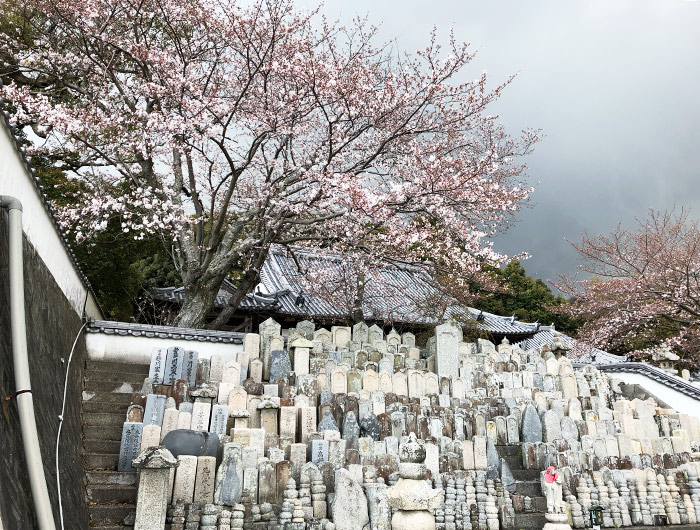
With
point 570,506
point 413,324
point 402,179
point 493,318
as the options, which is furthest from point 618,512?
point 493,318

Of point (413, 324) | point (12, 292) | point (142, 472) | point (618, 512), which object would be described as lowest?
point (618, 512)

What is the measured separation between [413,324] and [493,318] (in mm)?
4562

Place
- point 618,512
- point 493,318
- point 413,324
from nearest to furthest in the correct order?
point 618,512 < point 413,324 < point 493,318

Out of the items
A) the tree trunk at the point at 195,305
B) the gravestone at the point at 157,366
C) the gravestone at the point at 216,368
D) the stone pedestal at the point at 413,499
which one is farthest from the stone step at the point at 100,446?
the tree trunk at the point at 195,305

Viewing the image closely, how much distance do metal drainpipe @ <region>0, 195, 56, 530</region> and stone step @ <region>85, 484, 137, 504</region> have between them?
7.47 feet

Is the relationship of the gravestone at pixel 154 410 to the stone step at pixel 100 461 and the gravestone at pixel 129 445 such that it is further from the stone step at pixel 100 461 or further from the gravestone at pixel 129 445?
the stone step at pixel 100 461

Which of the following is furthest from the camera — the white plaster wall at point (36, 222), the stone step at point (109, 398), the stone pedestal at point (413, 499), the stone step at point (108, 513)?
the stone step at point (109, 398)

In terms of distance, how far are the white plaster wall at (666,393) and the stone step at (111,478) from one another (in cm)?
1129

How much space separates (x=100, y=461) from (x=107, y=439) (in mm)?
533

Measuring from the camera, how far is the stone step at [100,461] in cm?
639

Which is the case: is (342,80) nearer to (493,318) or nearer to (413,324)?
(413,324)

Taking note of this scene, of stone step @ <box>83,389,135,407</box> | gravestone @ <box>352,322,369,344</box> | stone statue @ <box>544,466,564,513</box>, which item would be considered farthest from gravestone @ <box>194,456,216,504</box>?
gravestone @ <box>352,322,369,344</box>

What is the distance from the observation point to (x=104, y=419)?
725cm

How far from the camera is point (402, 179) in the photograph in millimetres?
11031
